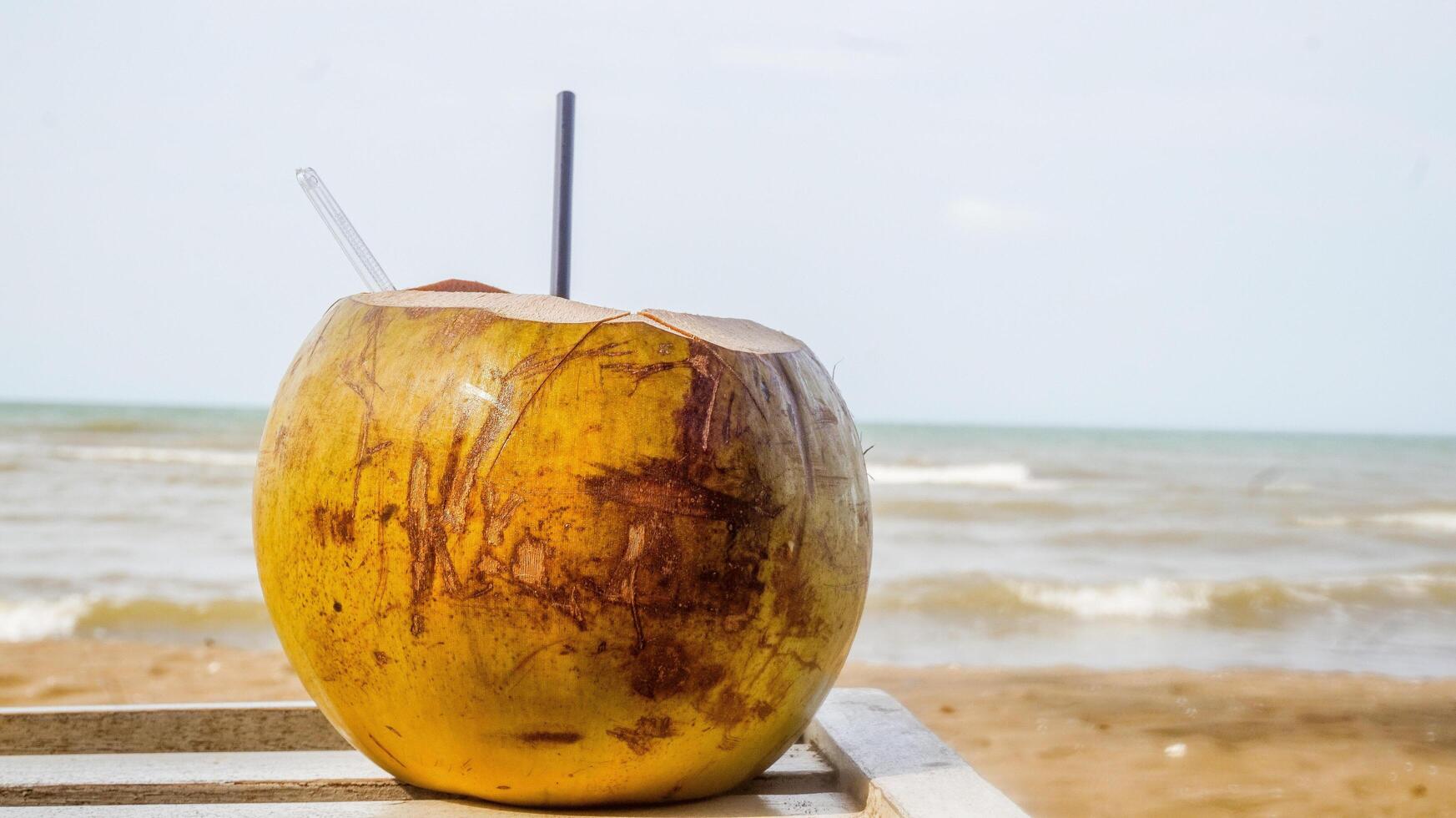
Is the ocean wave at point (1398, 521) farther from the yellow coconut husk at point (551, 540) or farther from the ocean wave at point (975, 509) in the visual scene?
the yellow coconut husk at point (551, 540)

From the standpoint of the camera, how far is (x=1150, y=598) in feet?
23.6

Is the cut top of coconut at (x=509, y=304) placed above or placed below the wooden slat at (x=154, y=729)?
above

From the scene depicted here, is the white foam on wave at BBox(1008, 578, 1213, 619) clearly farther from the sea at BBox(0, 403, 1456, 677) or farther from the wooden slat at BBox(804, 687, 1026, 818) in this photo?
the wooden slat at BBox(804, 687, 1026, 818)

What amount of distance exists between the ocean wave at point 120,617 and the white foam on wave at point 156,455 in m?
9.19

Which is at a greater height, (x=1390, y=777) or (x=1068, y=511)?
(x=1390, y=777)

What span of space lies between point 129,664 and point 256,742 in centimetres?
332

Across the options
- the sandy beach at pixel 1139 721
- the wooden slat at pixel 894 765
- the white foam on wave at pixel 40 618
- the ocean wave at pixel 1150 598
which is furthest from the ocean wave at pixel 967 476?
the wooden slat at pixel 894 765

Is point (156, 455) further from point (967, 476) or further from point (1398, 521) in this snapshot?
point (1398, 521)

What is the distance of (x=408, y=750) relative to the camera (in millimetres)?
1617

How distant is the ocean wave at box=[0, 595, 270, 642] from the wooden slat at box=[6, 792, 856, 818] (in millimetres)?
4367

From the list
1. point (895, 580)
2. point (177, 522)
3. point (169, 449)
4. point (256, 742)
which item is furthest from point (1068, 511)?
point (169, 449)

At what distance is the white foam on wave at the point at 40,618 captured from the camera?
18.6 feet

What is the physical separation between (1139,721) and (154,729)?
3.58 meters

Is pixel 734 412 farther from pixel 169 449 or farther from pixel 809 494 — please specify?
pixel 169 449
